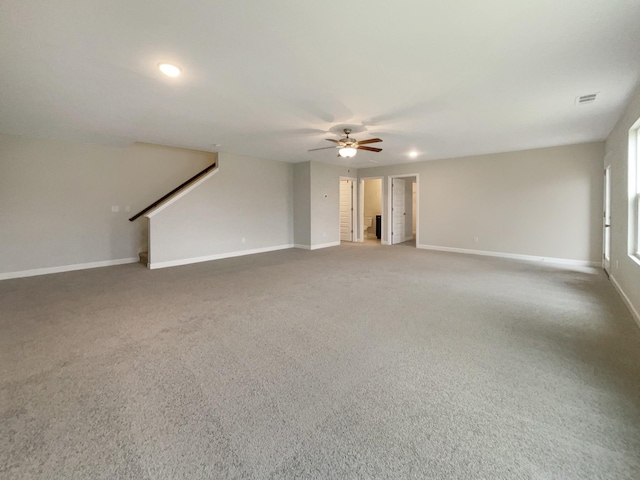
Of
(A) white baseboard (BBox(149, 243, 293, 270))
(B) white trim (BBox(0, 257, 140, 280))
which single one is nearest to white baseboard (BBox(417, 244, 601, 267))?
(A) white baseboard (BBox(149, 243, 293, 270))

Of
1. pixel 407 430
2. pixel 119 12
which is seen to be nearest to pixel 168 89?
pixel 119 12

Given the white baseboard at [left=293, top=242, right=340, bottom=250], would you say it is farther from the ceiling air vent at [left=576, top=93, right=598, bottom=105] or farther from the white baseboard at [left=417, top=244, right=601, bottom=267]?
the ceiling air vent at [left=576, top=93, right=598, bottom=105]

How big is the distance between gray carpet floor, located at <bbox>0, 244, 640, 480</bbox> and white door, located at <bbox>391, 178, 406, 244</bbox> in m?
5.36

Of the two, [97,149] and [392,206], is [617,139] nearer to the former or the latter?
[392,206]

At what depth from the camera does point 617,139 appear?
14.3 ft

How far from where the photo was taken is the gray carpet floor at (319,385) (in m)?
1.42

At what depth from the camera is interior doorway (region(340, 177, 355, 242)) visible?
9781 millimetres

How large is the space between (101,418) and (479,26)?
356 cm

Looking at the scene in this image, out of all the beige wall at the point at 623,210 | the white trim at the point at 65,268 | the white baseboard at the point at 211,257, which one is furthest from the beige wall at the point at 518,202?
the white trim at the point at 65,268

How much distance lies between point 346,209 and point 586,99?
271 inches

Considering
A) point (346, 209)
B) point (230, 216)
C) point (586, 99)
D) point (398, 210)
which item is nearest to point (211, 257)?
point (230, 216)

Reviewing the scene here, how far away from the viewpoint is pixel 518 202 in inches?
263

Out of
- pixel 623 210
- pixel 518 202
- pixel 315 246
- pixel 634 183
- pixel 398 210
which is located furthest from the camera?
pixel 398 210

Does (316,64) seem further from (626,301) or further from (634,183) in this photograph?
(626,301)
